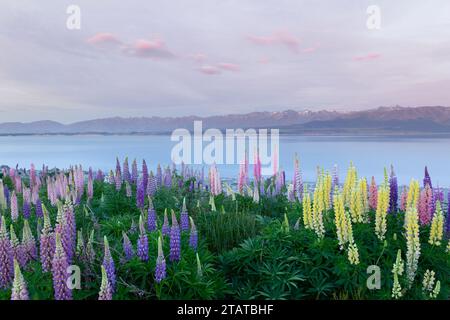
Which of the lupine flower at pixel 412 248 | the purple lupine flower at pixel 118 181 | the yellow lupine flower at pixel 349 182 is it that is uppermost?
the yellow lupine flower at pixel 349 182

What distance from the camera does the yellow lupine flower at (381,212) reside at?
18.0 feet

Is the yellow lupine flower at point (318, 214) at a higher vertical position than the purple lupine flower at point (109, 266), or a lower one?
higher

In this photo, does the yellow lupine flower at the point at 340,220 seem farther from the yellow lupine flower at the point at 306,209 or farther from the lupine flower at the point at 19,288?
the lupine flower at the point at 19,288

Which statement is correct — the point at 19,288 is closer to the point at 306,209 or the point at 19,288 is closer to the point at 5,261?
the point at 5,261

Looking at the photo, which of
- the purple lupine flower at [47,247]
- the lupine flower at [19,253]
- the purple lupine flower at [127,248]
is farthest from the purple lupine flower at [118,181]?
the purple lupine flower at [47,247]

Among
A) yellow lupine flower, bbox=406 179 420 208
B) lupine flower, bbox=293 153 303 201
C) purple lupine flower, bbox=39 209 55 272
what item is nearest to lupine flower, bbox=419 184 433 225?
yellow lupine flower, bbox=406 179 420 208

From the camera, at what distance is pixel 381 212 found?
218 inches

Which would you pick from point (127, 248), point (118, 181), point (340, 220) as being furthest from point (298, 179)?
point (127, 248)

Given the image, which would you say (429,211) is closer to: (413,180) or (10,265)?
(413,180)

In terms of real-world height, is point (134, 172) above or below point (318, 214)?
above
